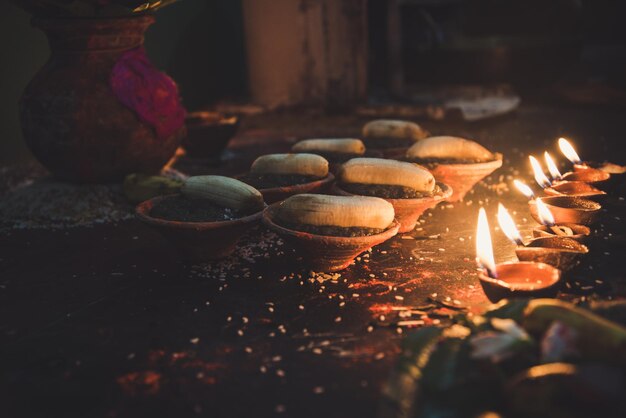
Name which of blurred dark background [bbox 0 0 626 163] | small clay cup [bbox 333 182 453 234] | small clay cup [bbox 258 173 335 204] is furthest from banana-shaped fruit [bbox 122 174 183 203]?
blurred dark background [bbox 0 0 626 163]

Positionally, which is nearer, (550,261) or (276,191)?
(550,261)

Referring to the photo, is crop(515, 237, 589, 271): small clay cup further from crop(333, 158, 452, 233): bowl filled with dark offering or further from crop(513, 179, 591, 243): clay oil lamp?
crop(333, 158, 452, 233): bowl filled with dark offering

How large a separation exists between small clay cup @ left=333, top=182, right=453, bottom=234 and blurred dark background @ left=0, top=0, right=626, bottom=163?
14.0ft

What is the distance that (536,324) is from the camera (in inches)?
84.8

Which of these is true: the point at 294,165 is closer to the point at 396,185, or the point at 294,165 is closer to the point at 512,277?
the point at 396,185

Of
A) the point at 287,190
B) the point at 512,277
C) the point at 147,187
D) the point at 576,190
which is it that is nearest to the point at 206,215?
the point at 287,190

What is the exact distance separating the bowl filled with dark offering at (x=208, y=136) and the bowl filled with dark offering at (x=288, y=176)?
Answer: 6.04 ft

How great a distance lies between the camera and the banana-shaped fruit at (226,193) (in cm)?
348

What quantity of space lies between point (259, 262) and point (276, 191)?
0.51m

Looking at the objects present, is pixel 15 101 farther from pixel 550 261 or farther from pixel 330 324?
pixel 550 261

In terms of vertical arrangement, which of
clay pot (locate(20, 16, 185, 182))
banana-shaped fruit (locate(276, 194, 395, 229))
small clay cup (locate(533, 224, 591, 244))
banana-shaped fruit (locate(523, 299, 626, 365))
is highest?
clay pot (locate(20, 16, 185, 182))

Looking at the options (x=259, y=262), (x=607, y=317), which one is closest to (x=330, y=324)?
(x=259, y=262)

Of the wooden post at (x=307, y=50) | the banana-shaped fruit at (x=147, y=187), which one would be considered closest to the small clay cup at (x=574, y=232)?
the banana-shaped fruit at (x=147, y=187)

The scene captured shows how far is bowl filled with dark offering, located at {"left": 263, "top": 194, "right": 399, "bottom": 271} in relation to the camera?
3082mm
